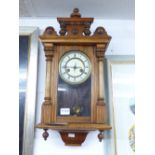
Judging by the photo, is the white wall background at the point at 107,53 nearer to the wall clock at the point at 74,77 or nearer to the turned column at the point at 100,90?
the wall clock at the point at 74,77

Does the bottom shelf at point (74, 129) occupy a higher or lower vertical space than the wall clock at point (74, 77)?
lower

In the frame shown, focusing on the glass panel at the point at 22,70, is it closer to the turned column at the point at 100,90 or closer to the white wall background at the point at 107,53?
the white wall background at the point at 107,53

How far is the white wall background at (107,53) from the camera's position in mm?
1376

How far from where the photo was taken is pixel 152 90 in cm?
44

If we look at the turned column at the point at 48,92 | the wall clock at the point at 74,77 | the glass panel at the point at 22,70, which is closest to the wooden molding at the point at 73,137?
the wall clock at the point at 74,77

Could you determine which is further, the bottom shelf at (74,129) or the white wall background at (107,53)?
the white wall background at (107,53)

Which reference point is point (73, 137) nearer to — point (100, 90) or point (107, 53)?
point (100, 90)

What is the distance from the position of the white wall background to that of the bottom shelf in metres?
0.09

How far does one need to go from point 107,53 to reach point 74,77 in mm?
304

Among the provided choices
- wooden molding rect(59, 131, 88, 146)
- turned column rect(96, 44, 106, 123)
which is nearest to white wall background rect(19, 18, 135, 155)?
wooden molding rect(59, 131, 88, 146)

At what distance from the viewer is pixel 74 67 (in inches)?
50.8

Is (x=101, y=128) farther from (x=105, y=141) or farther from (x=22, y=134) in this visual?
(x=22, y=134)

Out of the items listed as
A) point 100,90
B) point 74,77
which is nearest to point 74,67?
point 74,77
